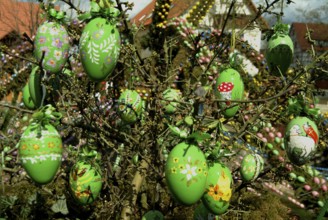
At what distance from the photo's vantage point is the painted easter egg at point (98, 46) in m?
1.86

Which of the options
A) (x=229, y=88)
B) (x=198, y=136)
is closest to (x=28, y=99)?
(x=229, y=88)

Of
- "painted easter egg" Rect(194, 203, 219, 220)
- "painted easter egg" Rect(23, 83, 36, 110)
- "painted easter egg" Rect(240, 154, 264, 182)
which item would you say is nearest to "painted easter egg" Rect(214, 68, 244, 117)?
"painted easter egg" Rect(240, 154, 264, 182)

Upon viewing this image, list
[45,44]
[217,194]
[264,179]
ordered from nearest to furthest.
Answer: [217,194], [45,44], [264,179]

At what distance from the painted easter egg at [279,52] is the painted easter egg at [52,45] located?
4.10 feet

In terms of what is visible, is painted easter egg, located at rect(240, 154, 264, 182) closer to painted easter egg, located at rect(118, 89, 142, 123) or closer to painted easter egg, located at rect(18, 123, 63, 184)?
painted easter egg, located at rect(118, 89, 142, 123)

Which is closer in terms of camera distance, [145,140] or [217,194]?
[217,194]

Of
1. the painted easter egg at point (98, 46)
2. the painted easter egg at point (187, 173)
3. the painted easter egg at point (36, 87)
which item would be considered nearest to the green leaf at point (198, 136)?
the painted easter egg at point (187, 173)

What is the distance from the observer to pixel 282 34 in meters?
2.49

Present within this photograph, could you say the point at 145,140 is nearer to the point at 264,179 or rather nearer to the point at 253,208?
the point at 264,179

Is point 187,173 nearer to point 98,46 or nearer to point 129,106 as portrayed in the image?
point 98,46

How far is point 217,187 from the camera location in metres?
1.86

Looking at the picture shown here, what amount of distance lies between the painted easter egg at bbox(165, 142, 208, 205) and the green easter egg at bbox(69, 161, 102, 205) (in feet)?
2.67

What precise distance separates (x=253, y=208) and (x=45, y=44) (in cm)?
361

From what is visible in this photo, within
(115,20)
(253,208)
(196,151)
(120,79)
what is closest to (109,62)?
(115,20)
